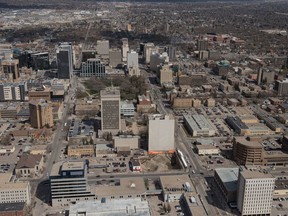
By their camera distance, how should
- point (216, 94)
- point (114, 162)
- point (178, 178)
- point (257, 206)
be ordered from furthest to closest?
point (216, 94) < point (114, 162) < point (178, 178) < point (257, 206)

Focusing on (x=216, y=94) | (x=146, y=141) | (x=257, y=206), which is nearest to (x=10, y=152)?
(x=146, y=141)

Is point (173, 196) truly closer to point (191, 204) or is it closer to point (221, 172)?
point (191, 204)

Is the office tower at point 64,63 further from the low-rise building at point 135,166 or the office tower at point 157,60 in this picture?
the low-rise building at point 135,166

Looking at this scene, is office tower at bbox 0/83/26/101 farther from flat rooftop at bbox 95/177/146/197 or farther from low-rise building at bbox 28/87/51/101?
flat rooftop at bbox 95/177/146/197

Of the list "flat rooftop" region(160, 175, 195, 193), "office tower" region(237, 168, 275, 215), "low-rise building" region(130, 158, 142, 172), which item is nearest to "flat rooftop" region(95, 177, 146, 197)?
"flat rooftop" region(160, 175, 195, 193)

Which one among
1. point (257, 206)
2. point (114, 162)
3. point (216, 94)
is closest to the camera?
point (257, 206)
